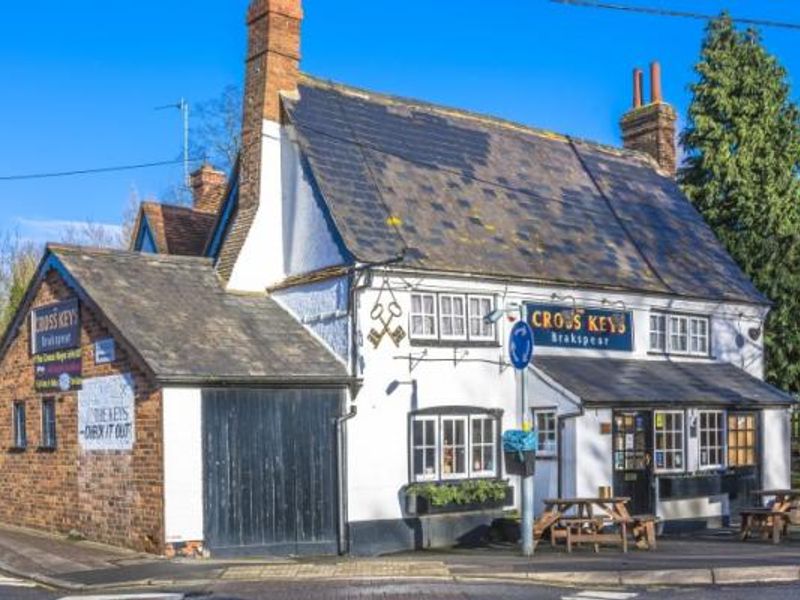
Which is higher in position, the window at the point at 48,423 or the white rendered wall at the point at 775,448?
the window at the point at 48,423

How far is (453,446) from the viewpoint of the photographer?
721 inches

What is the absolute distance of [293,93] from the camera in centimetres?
1964

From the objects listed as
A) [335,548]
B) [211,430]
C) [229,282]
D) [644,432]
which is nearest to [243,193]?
[229,282]

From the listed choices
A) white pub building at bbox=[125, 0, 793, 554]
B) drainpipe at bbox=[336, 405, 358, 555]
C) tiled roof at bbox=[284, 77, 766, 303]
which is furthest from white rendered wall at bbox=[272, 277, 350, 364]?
drainpipe at bbox=[336, 405, 358, 555]

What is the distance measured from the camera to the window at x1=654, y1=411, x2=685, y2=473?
19516mm

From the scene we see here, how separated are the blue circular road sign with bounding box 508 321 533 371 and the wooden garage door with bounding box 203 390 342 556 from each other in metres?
3.23

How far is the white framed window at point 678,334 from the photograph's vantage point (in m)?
21.9

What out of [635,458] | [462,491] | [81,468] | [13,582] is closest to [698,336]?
[635,458]

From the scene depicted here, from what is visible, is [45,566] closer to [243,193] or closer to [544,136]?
[243,193]

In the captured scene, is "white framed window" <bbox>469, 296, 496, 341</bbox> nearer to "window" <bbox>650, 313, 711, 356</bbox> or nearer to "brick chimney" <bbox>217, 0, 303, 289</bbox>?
"brick chimney" <bbox>217, 0, 303, 289</bbox>

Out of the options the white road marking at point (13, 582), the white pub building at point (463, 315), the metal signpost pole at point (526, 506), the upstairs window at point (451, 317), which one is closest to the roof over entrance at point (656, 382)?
the white pub building at point (463, 315)

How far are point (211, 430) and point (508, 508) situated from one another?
224 inches

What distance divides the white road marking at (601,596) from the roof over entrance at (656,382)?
576cm

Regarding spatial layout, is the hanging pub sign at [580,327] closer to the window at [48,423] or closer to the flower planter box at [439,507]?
the flower planter box at [439,507]
